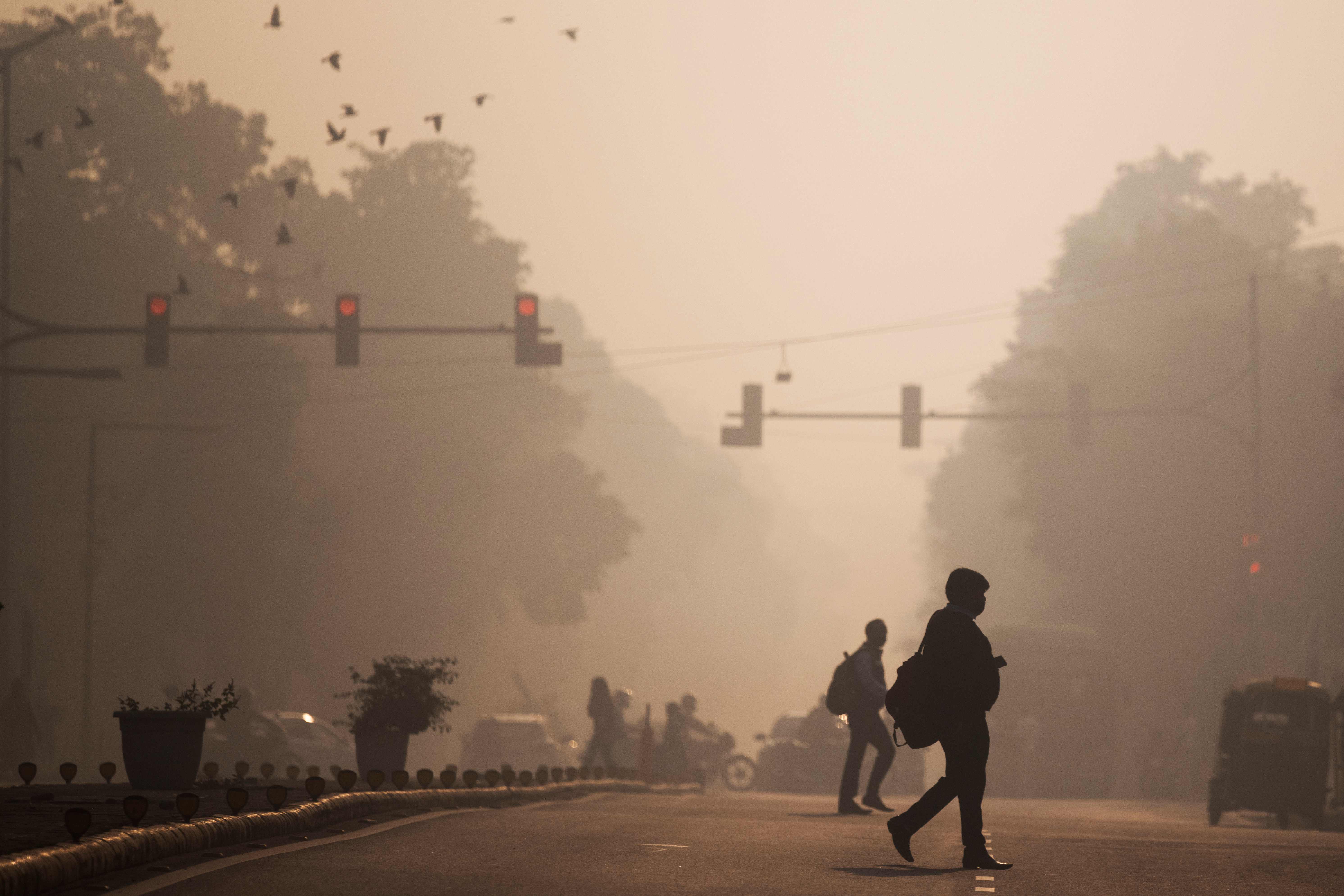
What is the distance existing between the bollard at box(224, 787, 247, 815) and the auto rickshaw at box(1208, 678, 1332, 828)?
54.9ft


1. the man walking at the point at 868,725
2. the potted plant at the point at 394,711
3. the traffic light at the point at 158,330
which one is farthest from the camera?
the traffic light at the point at 158,330

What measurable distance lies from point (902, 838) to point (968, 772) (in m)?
0.54

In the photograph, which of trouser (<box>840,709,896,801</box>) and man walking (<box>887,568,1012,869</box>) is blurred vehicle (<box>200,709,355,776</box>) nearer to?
trouser (<box>840,709,896,801</box>)

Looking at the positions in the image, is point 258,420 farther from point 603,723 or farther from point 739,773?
point 603,723

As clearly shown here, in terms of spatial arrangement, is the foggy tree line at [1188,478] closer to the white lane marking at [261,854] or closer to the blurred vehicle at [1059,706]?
the blurred vehicle at [1059,706]

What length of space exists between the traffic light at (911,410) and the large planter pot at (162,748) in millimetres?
21316

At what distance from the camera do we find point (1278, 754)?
24172 millimetres

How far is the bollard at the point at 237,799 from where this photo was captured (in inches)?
400

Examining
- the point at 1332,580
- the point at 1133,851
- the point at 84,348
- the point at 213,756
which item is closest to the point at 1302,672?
the point at 1332,580

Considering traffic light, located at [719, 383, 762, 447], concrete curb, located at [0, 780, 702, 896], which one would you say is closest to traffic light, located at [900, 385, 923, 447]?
traffic light, located at [719, 383, 762, 447]

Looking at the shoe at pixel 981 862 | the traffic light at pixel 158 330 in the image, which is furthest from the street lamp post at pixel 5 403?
the shoe at pixel 981 862

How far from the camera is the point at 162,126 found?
56.2m

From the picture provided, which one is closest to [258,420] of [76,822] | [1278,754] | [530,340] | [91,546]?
[91,546]

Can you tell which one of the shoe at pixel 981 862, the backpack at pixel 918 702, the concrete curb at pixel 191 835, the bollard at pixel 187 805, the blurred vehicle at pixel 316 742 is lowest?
the blurred vehicle at pixel 316 742
